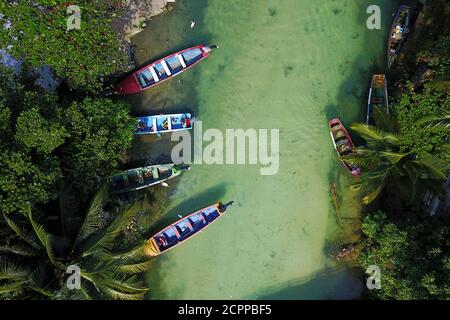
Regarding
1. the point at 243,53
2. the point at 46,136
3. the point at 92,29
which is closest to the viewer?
the point at 46,136

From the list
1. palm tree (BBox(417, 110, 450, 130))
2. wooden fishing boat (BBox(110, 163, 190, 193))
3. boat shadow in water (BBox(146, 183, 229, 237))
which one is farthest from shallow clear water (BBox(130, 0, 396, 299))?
palm tree (BBox(417, 110, 450, 130))

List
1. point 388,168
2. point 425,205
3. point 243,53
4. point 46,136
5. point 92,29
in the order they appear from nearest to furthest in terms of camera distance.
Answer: point 46,136 → point 92,29 → point 388,168 → point 425,205 → point 243,53

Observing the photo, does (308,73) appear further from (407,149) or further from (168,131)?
(168,131)

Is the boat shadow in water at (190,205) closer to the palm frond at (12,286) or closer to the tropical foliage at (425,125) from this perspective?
the palm frond at (12,286)

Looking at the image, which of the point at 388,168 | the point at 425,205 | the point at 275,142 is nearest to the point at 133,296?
the point at 275,142

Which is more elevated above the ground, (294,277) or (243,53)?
(243,53)

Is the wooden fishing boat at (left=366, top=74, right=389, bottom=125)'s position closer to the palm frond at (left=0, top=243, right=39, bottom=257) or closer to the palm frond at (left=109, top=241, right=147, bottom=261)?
the palm frond at (left=109, top=241, right=147, bottom=261)

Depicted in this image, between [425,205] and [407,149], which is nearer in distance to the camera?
[407,149]
